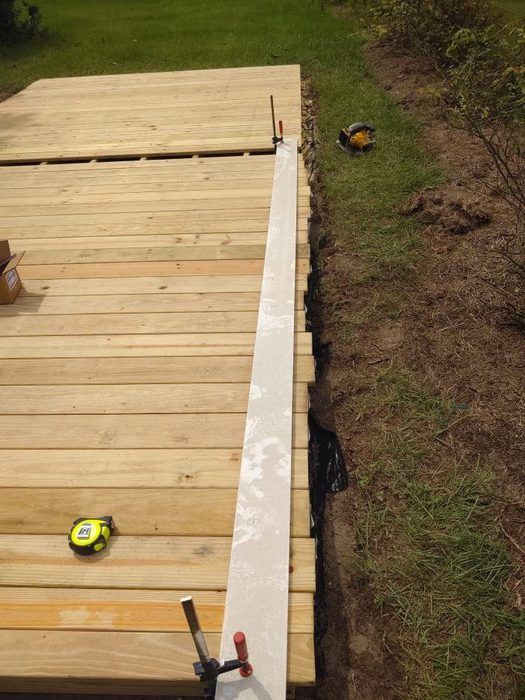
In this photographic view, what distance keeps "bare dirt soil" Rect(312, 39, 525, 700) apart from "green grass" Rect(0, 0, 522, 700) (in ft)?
0.25

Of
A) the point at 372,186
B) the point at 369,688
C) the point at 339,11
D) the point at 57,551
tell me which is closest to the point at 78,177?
the point at 372,186

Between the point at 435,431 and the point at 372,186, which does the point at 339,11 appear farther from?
the point at 435,431

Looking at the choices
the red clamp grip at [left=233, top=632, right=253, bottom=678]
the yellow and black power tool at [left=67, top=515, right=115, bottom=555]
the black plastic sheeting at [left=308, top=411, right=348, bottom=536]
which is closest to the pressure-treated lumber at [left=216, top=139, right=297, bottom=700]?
the red clamp grip at [left=233, top=632, right=253, bottom=678]

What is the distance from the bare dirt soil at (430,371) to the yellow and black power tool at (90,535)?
109cm

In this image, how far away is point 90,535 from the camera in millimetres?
1946

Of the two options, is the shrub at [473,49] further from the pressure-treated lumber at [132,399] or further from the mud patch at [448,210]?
the pressure-treated lumber at [132,399]

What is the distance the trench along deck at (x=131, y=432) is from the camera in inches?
68.0

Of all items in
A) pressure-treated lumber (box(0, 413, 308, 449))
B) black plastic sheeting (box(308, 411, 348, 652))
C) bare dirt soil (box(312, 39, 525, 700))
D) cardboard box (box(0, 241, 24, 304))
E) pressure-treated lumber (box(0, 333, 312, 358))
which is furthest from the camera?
cardboard box (box(0, 241, 24, 304))

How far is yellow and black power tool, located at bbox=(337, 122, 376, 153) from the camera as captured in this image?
5.94 meters

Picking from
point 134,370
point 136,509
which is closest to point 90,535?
point 136,509

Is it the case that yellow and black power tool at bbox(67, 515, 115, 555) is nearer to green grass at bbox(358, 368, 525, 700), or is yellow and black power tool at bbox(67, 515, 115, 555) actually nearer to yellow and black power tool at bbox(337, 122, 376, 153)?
green grass at bbox(358, 368, 525, 700)

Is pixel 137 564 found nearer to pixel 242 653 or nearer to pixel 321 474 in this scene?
pixel 242 653

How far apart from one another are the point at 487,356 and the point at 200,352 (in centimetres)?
197

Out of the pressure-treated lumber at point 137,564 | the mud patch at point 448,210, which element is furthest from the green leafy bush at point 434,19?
the pressure-treated lumber at point 137,564
